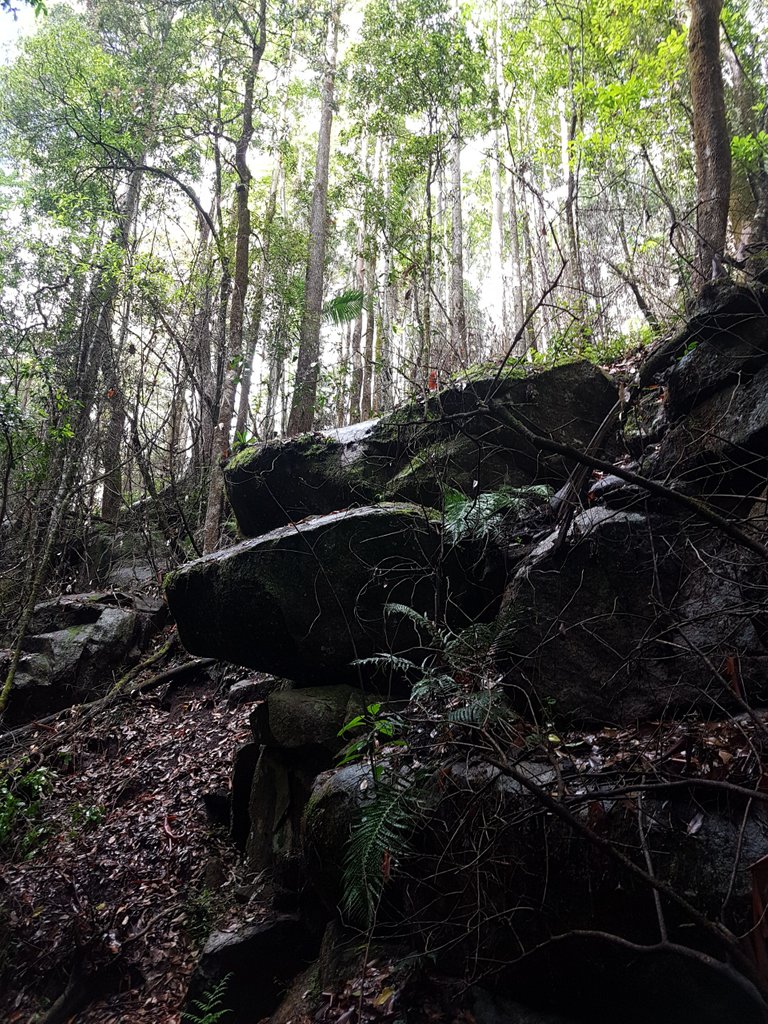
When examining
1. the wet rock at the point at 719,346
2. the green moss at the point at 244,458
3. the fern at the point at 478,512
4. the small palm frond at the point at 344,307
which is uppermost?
the small palm frond at the point at 344,307

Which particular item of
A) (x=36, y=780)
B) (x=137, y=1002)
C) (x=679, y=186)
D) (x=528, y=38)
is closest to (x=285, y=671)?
(x=137, y=1002)

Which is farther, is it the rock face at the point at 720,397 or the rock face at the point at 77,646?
the rock face at the point at 77,646

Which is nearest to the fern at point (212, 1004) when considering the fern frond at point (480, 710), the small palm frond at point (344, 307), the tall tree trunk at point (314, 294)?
the fern frond at point (480, 710)

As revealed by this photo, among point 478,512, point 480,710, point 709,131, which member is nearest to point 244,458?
point 478,512

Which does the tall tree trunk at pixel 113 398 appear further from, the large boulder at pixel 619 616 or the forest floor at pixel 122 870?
the large boulder at pixel 619 616

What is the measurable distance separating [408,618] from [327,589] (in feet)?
2.64

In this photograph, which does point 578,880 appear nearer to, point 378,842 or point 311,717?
point 378,842

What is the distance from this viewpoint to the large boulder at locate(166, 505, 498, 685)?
5246 millimetres

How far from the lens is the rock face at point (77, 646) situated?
8078 mm

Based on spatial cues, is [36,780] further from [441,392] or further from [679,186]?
[679,186]

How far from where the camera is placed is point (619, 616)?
165 inches

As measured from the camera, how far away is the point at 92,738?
737 centimetres

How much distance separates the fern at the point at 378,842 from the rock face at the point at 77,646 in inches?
251

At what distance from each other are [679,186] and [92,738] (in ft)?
48.2
